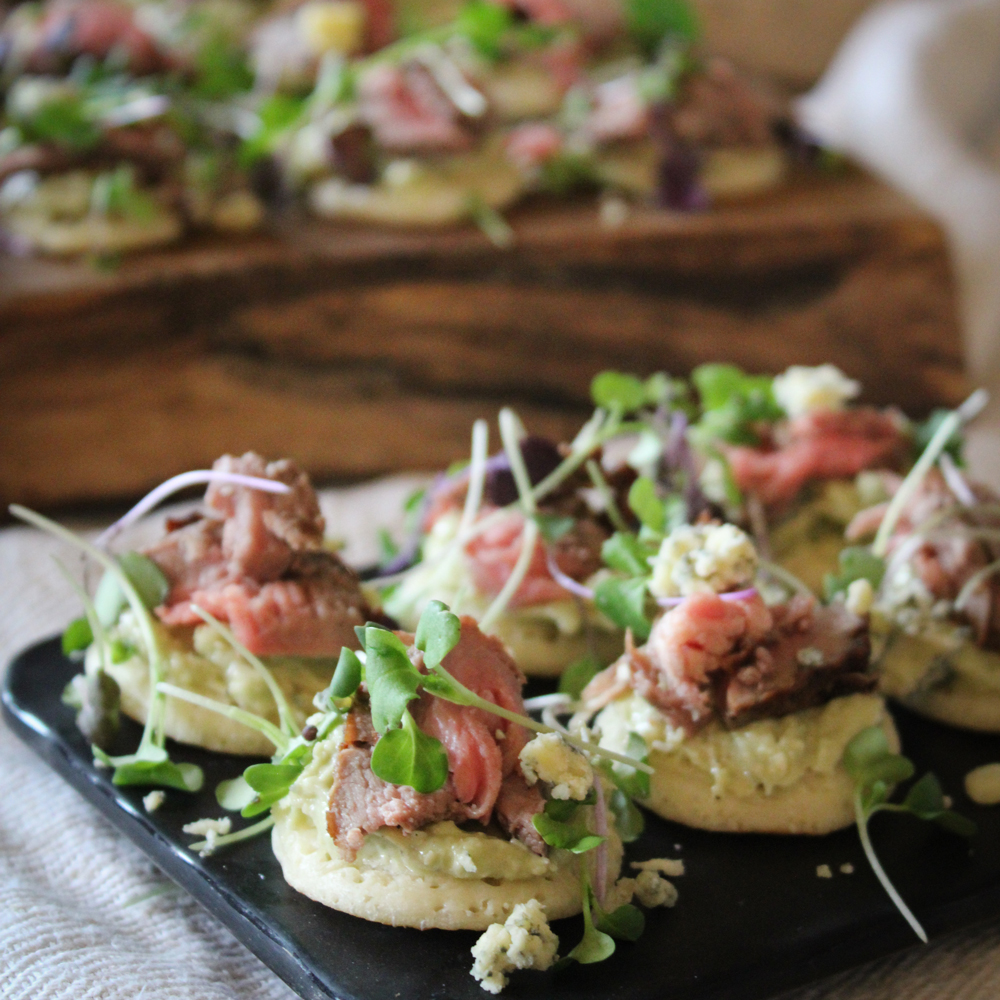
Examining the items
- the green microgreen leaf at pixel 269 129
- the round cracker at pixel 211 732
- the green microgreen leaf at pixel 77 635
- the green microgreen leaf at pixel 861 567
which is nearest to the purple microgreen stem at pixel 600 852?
the round cracker at pixel 211 732

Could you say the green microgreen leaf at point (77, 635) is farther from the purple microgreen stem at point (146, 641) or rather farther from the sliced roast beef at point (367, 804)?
the sliced roast beef at point (367, 804)

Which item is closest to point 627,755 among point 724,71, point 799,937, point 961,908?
point 799,937

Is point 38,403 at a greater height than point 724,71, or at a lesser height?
lesser

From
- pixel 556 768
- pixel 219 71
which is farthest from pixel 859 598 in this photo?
pixel 219 71

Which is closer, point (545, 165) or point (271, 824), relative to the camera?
point (271, 824)

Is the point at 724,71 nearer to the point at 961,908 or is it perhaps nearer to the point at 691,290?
the point at 691,290
